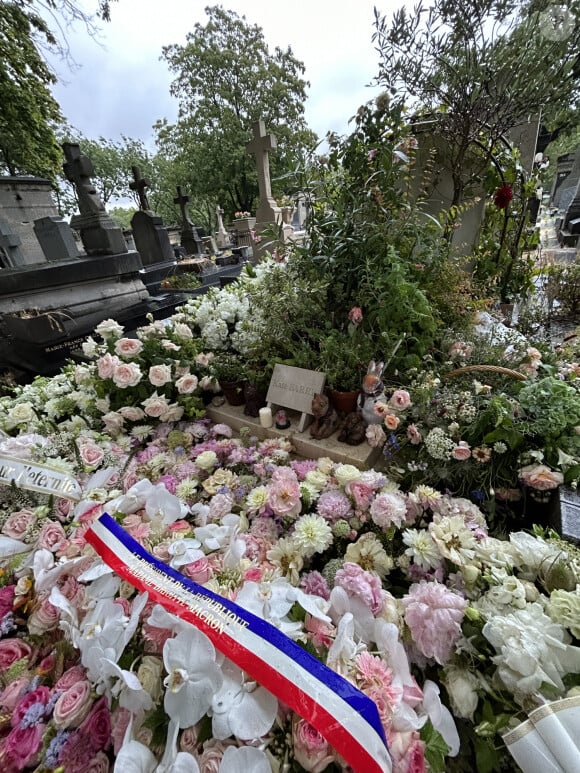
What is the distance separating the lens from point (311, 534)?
1210 mm

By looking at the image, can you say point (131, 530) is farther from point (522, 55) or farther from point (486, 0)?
point (486, 0)

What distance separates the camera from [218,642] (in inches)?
31.8

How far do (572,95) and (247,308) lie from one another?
3477 mm

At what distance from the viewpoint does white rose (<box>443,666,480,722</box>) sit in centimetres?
79

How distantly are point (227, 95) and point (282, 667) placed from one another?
22.8m

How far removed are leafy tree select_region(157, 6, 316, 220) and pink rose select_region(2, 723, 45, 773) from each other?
19.6 m

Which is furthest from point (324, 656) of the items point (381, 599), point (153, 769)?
point (153, 769)

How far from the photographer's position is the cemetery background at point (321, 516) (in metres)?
0.79

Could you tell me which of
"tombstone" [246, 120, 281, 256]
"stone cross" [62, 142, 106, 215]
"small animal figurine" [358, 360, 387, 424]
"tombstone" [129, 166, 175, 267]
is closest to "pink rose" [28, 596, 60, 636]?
"small animal figurine" [358, 360, 387, 424]

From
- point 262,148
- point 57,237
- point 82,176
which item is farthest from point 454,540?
point 57,237

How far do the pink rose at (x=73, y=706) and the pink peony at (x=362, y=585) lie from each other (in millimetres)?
758

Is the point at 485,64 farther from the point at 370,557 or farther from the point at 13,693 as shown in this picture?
the point at 13,693

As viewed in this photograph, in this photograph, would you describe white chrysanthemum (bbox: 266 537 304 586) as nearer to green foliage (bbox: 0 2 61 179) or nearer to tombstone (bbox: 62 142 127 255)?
tombstone (bbox: 62 142 127 255)

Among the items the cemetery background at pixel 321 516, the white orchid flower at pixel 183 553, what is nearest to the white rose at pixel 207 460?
the cemetery background at pixel 321 516
